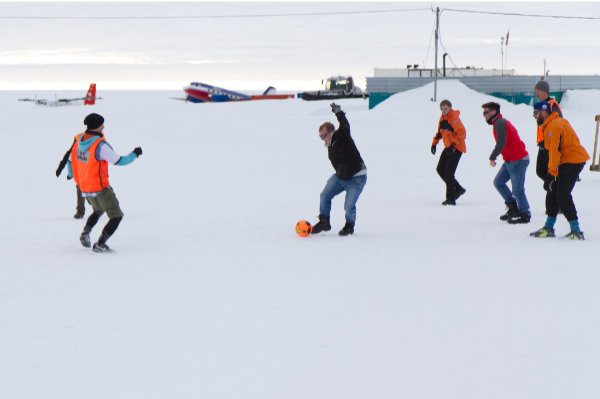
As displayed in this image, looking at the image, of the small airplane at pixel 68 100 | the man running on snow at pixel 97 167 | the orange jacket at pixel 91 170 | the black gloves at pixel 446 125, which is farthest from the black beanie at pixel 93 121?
the small airplane at pixel 68 100

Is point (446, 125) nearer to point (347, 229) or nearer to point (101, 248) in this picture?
point (347, 229)

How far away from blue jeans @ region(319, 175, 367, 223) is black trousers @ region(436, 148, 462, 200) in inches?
114

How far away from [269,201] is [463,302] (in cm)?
718

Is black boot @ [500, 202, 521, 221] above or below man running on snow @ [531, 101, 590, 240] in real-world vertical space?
below

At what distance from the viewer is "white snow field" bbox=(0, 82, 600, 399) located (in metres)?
4.06

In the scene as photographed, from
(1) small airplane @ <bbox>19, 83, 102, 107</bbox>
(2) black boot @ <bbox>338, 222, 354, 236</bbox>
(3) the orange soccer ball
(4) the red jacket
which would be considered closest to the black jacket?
(2) black boot @ <bbox>338, 222, 354, 236</bbox>

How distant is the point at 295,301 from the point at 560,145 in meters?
4.15

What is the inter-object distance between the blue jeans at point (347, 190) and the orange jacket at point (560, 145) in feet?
7.55

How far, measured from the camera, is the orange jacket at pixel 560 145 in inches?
312

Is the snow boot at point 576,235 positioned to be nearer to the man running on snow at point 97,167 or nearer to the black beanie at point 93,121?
the man running on snow at point 97,167

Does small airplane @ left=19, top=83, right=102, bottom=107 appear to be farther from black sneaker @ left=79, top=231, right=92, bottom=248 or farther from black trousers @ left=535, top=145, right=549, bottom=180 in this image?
black trousers @ left=535, top=145, right=549, bottom=180

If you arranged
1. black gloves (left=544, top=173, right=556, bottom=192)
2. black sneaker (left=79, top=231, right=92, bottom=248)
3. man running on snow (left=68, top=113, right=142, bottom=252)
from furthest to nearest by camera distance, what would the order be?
black sneaker (left=79, top=231, right=92, bottom=248)
black gloves (left=544, top=173, right=556, bottom=192)
man running on snow (left=68, top=113, right=142, bottom=252)

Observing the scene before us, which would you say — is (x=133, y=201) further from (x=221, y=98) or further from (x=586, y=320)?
(x=221, y=98)

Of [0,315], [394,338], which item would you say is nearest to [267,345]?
→ [394,338]
